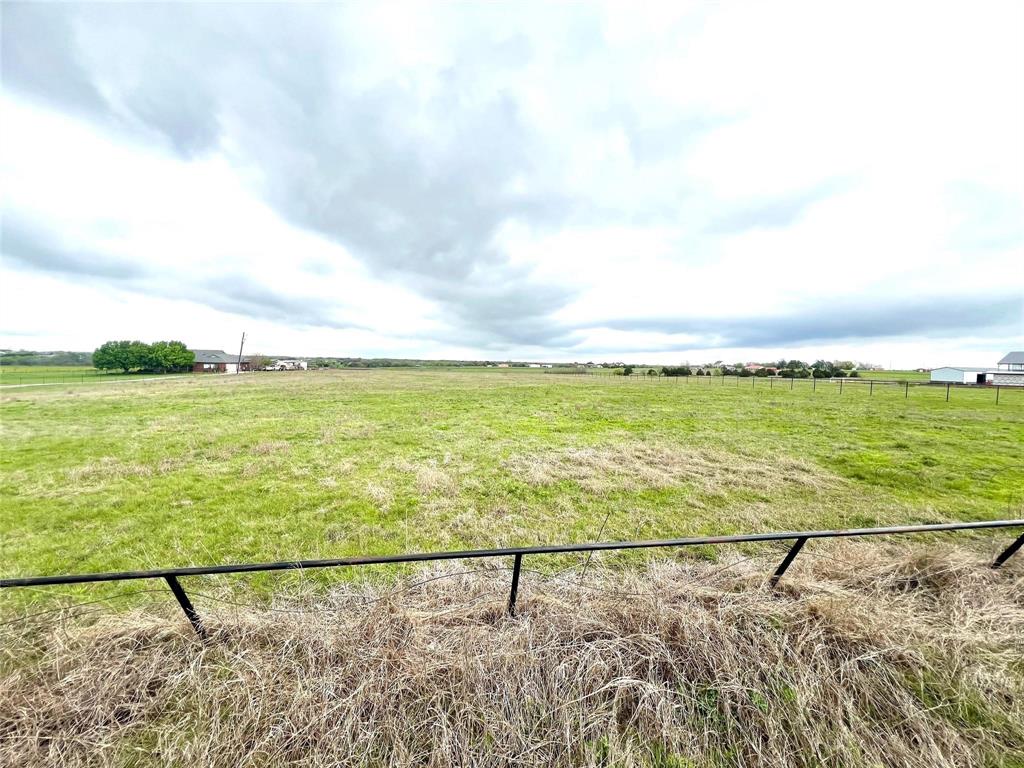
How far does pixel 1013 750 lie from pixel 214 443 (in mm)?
14810

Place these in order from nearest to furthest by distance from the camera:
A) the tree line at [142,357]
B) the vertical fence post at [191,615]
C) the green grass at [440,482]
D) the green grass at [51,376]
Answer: the vertical fence post at [191,615] < the green grass at [440,482] < the green grass at [51,376] < the tree line at [142,357]

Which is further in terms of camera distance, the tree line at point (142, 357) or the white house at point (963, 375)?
the white house at point (963, 375)

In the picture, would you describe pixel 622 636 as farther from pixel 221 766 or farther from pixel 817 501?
pixel 817 501

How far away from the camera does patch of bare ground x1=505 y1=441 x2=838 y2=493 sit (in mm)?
7590

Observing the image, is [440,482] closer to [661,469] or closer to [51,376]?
[661,469]

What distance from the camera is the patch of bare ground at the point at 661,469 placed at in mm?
7590

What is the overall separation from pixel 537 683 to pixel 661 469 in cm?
719

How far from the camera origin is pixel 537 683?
2.28 meters

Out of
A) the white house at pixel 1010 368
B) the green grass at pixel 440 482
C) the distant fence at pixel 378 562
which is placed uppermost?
the white house at pixel 1010 368

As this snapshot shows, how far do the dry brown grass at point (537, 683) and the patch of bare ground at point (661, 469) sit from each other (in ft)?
15.0

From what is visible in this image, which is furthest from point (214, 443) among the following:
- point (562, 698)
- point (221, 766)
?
point (562, 698)

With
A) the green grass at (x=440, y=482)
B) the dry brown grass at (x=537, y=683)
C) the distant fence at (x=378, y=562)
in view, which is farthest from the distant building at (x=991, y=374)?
the distant fence at (x=378, y=562)

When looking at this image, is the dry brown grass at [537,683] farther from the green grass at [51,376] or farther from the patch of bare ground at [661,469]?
the green grass at [51,376]

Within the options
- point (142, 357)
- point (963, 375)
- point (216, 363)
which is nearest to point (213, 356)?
point (216, 363)
